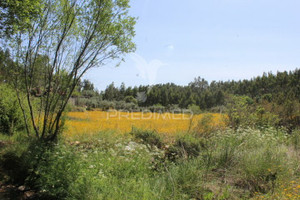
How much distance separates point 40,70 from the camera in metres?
6.38

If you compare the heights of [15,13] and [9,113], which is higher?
[15,13]

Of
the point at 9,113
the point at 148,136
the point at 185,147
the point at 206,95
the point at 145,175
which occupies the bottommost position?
the point at 145,175

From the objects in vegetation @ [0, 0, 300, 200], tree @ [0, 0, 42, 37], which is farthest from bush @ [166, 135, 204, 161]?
tree @ [0, 0, 42, 37]

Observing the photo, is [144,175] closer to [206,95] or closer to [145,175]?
[145,175]

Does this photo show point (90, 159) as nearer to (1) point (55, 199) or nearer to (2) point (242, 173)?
(1) point (55, 199)

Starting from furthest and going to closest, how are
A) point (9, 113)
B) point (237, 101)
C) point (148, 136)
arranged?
point (237, 101) → point (9, 113) → point (148, 136)

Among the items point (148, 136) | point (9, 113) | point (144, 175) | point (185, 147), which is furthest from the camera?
point (9, 113)

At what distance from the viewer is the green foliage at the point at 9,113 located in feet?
24.6

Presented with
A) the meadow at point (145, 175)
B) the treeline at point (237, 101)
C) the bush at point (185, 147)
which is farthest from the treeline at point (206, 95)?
the meadow at point (145, 175)

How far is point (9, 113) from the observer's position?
7.63 meters

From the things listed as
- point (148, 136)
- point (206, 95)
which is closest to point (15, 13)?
point (148, 136)

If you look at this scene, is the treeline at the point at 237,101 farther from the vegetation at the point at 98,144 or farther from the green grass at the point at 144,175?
the green grass at the point at 144,175

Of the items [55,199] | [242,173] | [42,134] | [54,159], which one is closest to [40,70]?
[42,134]

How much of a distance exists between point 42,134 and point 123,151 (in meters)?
2.70
